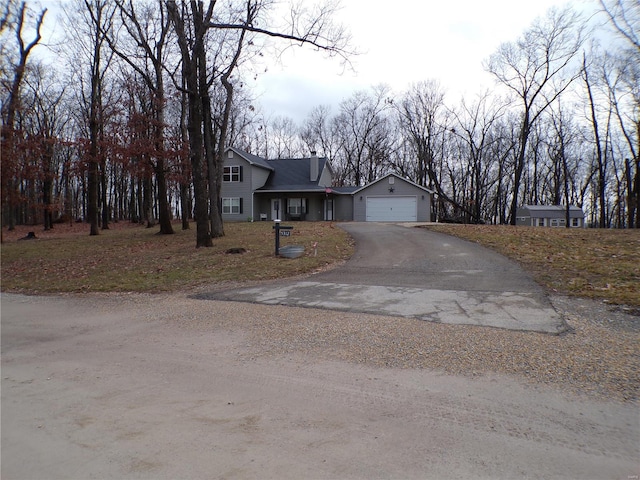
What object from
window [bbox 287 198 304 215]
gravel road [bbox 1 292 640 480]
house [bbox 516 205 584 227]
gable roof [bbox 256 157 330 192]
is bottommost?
gravel road [bbox 1 292 640 480]

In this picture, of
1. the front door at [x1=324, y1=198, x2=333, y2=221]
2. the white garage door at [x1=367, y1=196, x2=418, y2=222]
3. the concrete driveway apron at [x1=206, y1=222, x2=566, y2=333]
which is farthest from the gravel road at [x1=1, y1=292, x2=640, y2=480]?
the front door at [x1=324, y1=198, x2=333, y2=221]

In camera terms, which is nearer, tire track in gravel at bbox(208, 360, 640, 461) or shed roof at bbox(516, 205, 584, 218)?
tire track in gravel at bbox(208, 360, 640, 461)

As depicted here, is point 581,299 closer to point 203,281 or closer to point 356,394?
point 356,394

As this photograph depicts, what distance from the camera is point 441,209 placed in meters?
49.4

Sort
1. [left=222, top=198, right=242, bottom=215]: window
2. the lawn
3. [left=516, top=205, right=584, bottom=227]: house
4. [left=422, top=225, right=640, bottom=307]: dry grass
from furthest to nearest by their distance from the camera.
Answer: [left=516, top=205, right=584, bottom=227]: house < [left=222, top=198, right=242, bottom=215]: window < the lawn < [left=422, top=225, right=640, bottom=307]: dry grass

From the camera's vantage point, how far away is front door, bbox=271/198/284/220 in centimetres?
3316

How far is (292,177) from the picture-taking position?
34406mm

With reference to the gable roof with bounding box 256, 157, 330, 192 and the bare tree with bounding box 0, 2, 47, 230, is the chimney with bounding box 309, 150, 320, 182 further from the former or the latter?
the bare tree with bounding box 0, 2, 47, 230

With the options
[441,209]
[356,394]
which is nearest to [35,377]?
[356,394]

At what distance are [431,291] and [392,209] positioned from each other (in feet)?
79.6

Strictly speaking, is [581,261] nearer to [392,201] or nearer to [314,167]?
[392,201]

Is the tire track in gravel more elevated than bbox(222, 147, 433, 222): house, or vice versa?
bbox(222, 147, 433, 222): house

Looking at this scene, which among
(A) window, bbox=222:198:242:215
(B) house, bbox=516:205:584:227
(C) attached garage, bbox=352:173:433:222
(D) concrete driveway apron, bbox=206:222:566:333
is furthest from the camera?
(B) house, bbox=516:205:584:227

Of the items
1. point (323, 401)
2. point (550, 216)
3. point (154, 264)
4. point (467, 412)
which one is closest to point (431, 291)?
point (467, 412)
